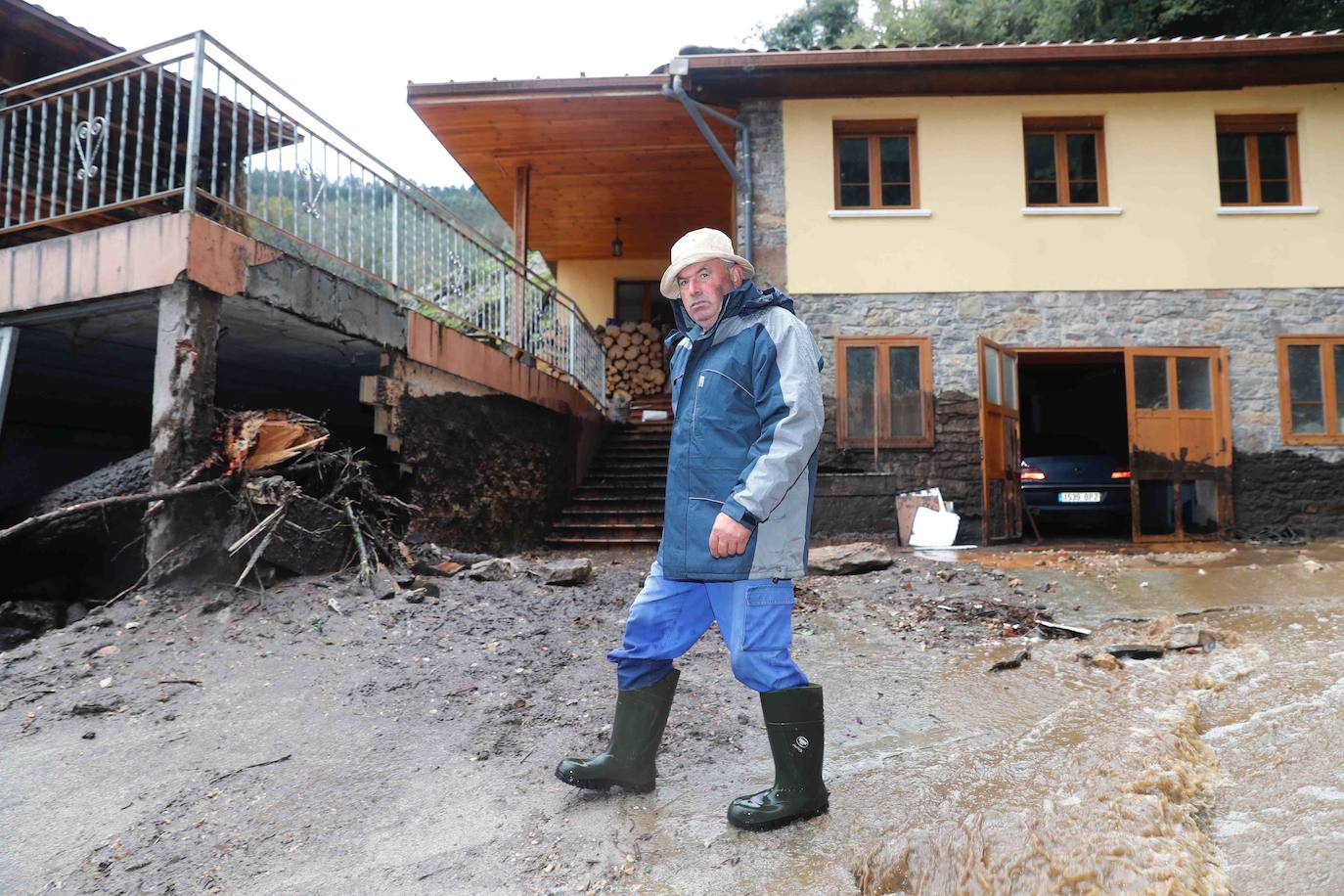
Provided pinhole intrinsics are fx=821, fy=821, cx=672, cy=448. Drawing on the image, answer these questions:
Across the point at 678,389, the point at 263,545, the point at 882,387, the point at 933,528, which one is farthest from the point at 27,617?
the point at 882,387

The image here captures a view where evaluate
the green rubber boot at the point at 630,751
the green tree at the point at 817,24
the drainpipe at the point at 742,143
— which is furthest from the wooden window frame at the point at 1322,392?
the green tree at the point at 817,24

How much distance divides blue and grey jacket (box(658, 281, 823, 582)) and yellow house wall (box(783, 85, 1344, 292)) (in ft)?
21.7

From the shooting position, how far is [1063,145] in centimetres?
898

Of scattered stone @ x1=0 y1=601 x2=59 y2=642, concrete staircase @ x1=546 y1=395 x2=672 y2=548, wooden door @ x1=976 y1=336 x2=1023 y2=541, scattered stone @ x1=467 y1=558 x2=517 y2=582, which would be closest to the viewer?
scattered stone @ x1=0 y1=601 x2=59 y2=642

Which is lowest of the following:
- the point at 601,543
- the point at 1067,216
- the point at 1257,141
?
the point at 601,543

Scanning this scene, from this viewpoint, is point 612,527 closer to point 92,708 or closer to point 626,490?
point 626,490

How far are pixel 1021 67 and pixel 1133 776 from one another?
805cm

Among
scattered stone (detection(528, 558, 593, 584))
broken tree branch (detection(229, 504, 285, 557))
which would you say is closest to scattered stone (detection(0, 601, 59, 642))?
broken tree branch (detection(229, 504, 285, 557))

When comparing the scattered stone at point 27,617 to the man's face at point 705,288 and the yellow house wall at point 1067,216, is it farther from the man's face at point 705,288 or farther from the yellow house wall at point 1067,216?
the yellow house wall at point 1067,216

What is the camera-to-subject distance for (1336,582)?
4.96m

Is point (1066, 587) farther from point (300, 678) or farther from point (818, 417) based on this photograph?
point (300, 678)

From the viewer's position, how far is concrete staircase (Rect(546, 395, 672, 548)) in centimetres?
886

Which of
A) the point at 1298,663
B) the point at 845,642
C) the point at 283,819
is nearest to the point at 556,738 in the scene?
the point at 283,819

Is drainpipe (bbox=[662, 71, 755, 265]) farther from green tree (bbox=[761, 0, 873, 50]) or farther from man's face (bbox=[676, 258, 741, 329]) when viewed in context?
green tree (bbox=[761, 0, 873, 50])
